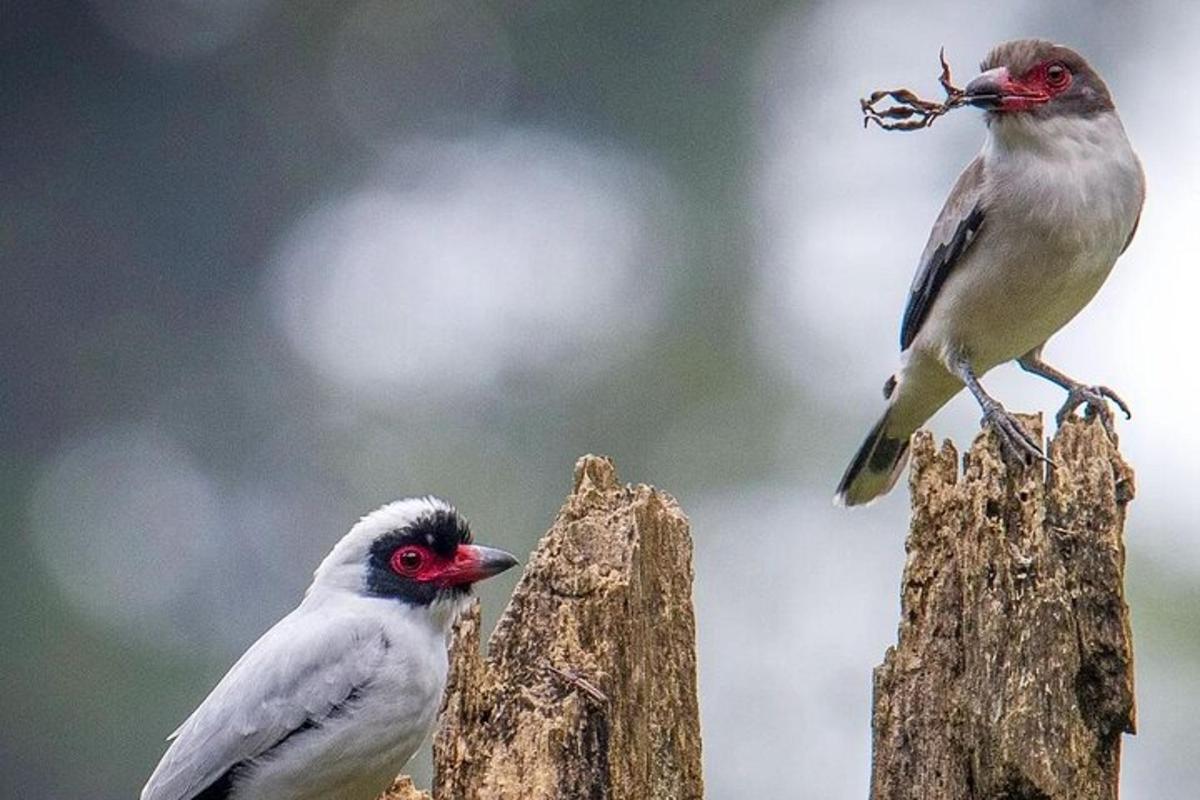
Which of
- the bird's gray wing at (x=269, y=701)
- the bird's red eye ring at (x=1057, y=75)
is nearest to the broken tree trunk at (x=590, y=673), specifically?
the bird's gray wing at (x=269, y=701)

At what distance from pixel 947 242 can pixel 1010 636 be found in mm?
2706

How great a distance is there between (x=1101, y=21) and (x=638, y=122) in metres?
4.24

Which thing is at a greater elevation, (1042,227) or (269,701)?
(1042,227)

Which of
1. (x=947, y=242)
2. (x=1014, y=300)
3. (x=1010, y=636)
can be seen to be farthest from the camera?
(x=947, y=242)

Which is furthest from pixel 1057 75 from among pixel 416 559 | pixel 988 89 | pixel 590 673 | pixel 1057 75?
pixel 590 673

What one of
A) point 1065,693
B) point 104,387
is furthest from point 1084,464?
point 104,387

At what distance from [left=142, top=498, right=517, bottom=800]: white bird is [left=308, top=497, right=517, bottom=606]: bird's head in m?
0.04

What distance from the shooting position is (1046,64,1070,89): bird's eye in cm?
850

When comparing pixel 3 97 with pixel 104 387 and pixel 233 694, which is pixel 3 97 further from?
pixel 233 694

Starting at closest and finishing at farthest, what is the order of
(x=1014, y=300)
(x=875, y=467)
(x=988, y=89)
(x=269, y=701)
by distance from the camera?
(x=269, y=701) < (x=988, y=89) < (x=1014, y=300) < (x=875, y=467)

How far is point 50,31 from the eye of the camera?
69.5ft

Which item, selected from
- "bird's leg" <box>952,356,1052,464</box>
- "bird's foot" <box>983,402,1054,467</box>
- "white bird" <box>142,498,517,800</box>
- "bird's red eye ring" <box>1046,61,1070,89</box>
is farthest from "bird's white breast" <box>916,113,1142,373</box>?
"white bird" <box>142,498,517,800</box>

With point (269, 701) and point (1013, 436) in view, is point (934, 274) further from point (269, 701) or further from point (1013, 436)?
point (269, 701)

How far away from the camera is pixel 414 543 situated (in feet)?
24.9
